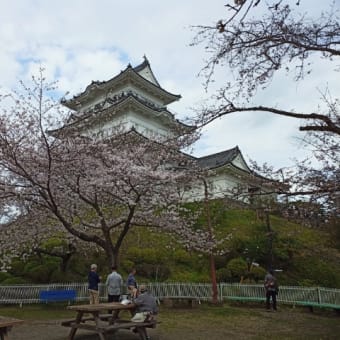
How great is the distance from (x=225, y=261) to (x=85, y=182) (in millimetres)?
9535

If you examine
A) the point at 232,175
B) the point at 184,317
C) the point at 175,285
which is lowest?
the point at 184,317

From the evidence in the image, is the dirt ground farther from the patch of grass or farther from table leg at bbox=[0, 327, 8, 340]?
table leg at bbox=[0, 327, 8, 340]

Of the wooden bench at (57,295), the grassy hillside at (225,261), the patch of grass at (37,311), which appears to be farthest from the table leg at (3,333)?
the grassy hillside at (225,261)

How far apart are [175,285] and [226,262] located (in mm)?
4258

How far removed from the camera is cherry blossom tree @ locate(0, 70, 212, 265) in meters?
10.8

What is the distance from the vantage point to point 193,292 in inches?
586

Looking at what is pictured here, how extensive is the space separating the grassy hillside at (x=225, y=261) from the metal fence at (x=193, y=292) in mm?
1334

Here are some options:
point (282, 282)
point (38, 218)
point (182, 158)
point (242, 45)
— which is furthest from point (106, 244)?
point (282, 282)

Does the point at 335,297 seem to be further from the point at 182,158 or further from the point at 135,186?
the point at 135,186

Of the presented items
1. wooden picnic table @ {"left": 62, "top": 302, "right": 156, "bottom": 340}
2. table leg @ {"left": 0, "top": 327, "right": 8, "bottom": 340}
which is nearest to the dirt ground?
wooden picnic table @ {"left": 62, "top": 302, "right": 156, "bottom": 340}

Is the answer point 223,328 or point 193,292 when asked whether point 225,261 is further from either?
point 223,328

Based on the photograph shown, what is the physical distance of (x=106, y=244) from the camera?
39.9ft

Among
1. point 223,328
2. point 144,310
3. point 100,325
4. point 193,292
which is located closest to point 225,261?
point 193,292

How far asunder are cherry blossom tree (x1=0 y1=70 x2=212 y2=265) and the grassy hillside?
112 inches
